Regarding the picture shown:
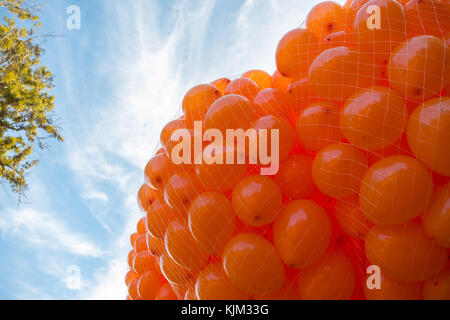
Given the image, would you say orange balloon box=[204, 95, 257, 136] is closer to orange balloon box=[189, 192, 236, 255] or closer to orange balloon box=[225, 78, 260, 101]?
orange balloon box=[225, 78, 260, 101]

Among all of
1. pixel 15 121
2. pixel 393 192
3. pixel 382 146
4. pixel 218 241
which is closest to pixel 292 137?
pixel 382 146

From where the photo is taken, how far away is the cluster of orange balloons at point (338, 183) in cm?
130

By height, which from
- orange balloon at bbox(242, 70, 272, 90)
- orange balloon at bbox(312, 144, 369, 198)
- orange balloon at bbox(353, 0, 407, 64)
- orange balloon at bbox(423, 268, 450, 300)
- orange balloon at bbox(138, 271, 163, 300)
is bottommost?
orange balloon at bbox(423, 268, 450, 300)

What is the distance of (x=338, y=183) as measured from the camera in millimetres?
1421

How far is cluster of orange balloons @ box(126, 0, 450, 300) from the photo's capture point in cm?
130

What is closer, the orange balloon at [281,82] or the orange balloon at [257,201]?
the orange balloon at [257,201]

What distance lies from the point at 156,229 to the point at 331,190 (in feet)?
3.63

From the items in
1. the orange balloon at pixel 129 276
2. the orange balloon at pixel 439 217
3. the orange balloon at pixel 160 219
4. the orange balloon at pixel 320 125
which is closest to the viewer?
the orange balloon at pixel 439 217

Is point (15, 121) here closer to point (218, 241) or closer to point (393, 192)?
point (218, 241)

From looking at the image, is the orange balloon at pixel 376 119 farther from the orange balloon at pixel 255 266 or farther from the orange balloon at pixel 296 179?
the orange balloon at pixel 255 266

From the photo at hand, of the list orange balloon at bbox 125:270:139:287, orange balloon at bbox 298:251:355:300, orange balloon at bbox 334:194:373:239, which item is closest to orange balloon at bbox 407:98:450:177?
orange balloon at bbox 334:194:373:239

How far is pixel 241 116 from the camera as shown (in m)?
1.71

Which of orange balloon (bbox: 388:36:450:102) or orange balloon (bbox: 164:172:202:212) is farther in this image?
orange balloon (bbox: 164:172:202:212)

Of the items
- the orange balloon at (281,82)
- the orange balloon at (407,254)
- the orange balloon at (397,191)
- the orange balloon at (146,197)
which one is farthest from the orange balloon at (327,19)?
the orange balloon at (146,197)
